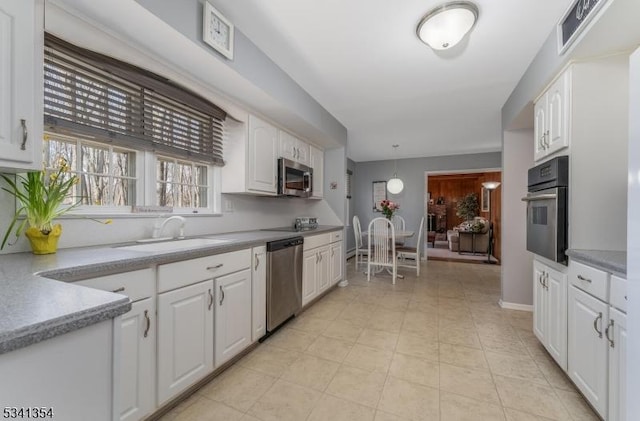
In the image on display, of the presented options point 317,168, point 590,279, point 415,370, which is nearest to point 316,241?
point 317,168

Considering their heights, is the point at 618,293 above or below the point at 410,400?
above

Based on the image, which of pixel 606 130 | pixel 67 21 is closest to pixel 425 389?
pixel 606 130

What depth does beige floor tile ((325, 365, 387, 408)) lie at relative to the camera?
1599 mm

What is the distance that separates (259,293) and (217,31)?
6.10 feet

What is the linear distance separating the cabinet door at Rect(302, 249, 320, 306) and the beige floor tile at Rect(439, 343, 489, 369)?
4.43 ft

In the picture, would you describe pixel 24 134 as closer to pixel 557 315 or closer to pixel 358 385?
pixel 358 385

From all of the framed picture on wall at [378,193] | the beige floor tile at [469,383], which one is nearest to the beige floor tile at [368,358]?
the beige floor tile at [469,383]

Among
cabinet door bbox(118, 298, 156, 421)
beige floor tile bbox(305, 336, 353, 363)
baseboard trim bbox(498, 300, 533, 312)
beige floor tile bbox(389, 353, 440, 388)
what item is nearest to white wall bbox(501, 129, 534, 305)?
baseboard trim bbox(498, 300, 533, 312)

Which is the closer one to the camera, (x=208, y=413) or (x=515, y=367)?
(x=208, y=413)

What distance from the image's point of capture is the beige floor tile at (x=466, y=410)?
1.45 m

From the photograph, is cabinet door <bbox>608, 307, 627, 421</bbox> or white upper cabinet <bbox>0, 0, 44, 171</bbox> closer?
white upper cabinet <bbox>0, 0, 44, 171</bbox>

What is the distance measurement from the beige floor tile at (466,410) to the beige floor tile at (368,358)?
43 cm

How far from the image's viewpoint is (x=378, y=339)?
2324 mm

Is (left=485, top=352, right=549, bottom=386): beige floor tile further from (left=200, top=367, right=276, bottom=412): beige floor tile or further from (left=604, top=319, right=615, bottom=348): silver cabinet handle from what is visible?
(left=200, top=367, right=276, bottom=412): beige floor tile
